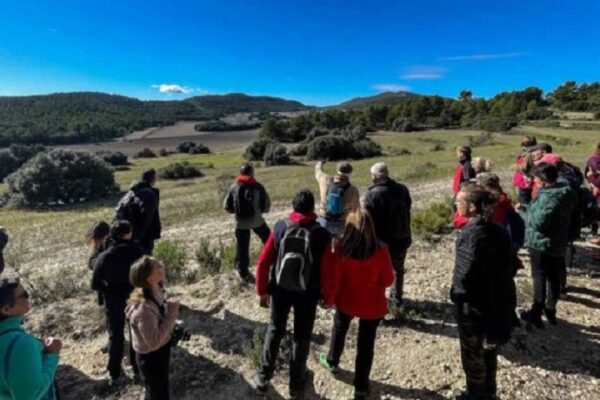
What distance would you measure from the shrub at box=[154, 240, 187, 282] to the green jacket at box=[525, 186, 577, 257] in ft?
19.1

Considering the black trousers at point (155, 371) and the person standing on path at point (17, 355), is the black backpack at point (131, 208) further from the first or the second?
the person standing on path at point (17, 355)

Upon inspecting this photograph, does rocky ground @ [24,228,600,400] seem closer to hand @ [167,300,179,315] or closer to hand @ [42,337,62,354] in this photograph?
hand @ [167,300,179,315]

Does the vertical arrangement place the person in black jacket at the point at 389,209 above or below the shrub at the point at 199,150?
above

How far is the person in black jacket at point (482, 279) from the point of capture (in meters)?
3.28

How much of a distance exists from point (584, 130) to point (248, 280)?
45.4 m

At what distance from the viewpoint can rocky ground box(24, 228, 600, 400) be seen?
4.12 metres

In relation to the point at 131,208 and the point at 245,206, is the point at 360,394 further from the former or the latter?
the point at 131,208

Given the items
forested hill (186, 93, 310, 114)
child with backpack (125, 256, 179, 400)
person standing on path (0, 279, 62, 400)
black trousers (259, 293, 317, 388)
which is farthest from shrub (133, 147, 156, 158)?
forested hill (186, 93, 310, 114)

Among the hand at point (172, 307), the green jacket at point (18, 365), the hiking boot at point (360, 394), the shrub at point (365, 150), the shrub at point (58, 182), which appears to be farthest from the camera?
the shrub at point (365, 150)

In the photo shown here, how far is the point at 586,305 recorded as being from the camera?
5480 mm

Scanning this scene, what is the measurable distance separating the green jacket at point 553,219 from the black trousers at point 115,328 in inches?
186

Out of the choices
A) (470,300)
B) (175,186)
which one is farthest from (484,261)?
(175,186)

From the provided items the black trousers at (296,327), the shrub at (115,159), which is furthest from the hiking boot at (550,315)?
the shrub at (115,159)

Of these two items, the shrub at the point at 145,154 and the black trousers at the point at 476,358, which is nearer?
the black trousers at the point at 476,358
